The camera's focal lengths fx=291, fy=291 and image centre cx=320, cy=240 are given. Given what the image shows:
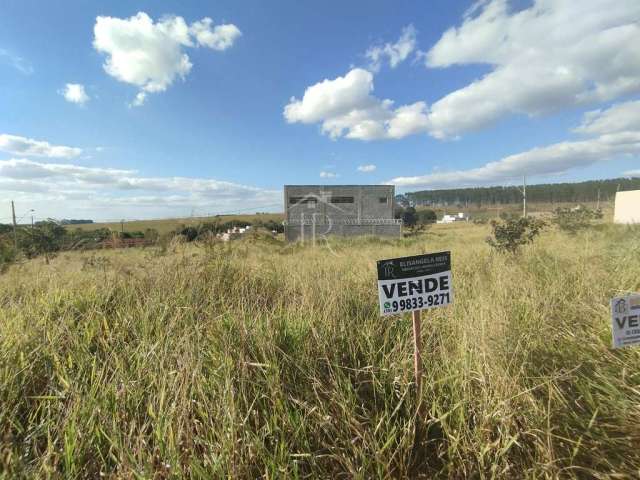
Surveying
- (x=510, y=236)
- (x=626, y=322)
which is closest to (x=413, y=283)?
(x=626, y=322)

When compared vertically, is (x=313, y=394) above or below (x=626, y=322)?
below

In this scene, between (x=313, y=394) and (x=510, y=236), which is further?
(x=510, y=236)

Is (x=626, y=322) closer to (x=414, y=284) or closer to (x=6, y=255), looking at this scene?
(x=414, y=284)

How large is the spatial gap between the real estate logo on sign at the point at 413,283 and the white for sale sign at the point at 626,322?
858 millimetres

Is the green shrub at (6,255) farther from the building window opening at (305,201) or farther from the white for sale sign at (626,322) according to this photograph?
the building window opening at (305,201)

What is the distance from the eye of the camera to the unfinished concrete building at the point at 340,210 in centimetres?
3325

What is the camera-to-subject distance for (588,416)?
61.3 inches

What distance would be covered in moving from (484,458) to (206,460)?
4.26 ft

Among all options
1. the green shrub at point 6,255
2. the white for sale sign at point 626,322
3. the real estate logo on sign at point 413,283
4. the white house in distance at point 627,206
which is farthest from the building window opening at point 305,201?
the white for sale sign at point 626,322

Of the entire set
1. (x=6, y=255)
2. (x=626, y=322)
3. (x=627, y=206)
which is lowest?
(x=6, y=255)

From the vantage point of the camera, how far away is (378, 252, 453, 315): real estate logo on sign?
1925 millimetres

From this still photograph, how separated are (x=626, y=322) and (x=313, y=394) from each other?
1.81 meters

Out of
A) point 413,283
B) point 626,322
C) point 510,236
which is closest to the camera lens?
point 626,322

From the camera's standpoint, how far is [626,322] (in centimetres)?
164
